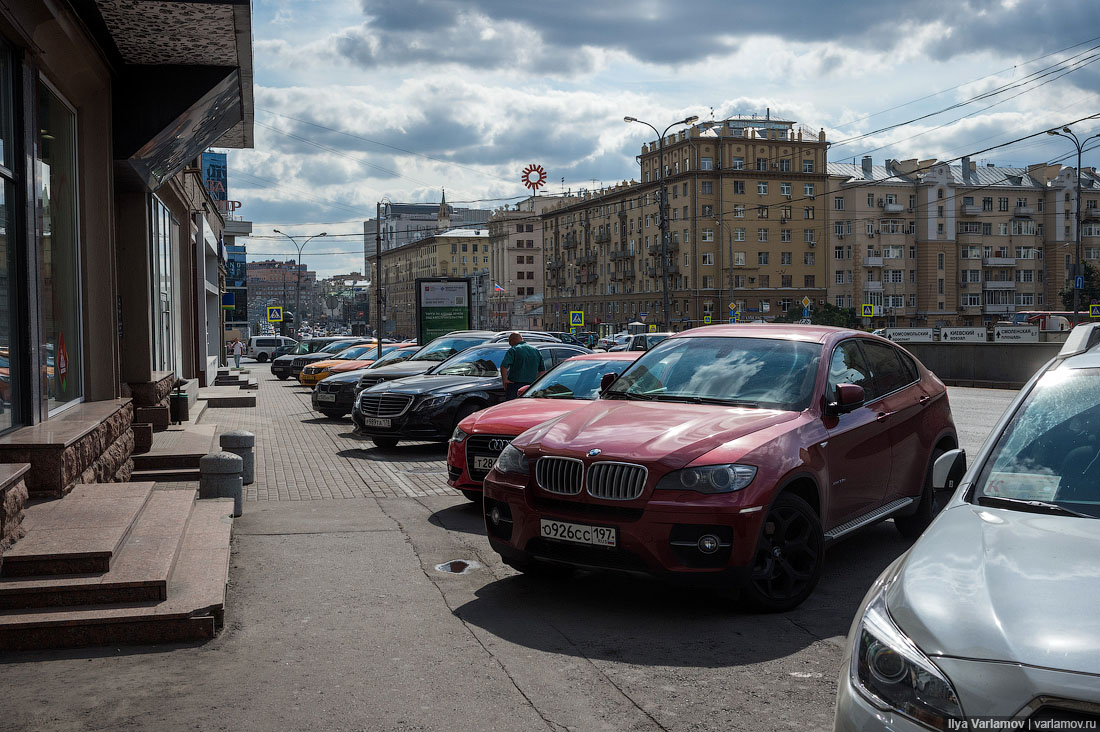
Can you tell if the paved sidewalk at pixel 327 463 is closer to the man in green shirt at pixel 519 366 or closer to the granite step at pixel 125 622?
the man in green shirt at pixel 519 366

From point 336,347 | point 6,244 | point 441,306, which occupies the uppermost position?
point 441,306

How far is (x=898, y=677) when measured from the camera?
269cm

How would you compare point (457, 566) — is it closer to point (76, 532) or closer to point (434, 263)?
point (76, 532)

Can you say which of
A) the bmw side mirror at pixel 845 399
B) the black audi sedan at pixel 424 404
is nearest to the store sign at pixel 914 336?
the black audi sedan at pixel 424 404

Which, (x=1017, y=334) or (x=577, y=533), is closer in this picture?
(x=577, y=533)

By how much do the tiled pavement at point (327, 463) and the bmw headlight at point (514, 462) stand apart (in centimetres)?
421

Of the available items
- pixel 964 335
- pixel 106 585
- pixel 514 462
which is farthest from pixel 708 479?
pixel 964 335

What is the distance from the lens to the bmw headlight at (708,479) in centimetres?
536

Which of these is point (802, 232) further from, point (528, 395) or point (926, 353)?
point (528, 395)

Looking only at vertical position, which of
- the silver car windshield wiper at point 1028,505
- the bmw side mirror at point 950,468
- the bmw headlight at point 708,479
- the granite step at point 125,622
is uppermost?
the bmw side mirror at point 950,468

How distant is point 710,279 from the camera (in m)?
95.7

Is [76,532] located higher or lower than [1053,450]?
lower

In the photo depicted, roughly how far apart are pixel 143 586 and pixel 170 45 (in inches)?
256

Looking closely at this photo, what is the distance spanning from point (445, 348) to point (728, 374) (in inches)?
546
